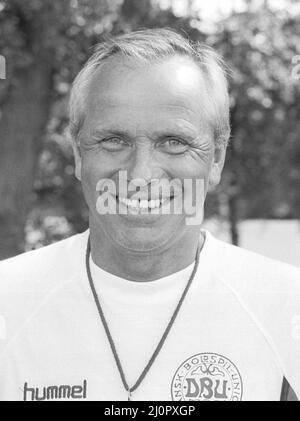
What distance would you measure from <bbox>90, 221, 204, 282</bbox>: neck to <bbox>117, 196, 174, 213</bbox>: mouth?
0.40 ft

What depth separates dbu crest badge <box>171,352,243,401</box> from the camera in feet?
6.97

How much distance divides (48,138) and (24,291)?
521 cm

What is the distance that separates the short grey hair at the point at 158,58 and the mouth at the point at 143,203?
0.29 metres

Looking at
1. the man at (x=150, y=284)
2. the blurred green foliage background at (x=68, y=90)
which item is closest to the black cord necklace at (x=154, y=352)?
the man at (x=150, y=284)

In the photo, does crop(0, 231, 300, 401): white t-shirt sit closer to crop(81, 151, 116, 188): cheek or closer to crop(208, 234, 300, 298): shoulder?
crop(208, 234, 300, 298): shoulder

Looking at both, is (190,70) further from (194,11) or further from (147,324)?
(194,11)

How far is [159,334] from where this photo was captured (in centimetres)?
218

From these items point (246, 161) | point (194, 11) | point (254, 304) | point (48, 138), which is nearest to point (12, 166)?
point (48, 138)

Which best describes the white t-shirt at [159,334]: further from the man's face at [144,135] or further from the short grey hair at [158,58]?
the short grey hair at [158,58]

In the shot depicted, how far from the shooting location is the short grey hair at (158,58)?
86.4 inches

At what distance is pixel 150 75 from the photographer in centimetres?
214

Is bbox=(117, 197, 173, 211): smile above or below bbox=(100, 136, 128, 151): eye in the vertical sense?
below

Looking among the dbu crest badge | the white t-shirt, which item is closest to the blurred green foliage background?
the white t-shirt

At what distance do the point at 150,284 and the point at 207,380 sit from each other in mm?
325
